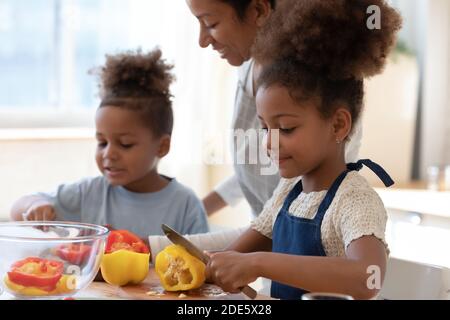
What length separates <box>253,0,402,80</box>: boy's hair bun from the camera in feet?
3.07

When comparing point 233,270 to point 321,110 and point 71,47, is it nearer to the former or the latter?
point 321,110

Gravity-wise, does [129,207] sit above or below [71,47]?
below

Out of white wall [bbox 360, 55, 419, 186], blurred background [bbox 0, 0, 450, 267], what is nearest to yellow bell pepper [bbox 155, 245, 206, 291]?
blurred background [bbox 0, 0, 450, 267]

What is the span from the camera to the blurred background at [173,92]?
7.22 ft

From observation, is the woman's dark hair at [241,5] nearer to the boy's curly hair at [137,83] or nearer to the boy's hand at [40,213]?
the boy's curly hair at [137,83]

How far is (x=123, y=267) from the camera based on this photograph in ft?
3.12

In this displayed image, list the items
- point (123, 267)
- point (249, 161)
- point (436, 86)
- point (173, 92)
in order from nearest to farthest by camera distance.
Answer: point (123, 267) → point (249, 161) → point (173, 92) → point (436, 86)

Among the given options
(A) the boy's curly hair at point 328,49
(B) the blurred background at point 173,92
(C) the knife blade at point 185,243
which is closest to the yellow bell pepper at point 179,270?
(C) the knife blade at point 185,243

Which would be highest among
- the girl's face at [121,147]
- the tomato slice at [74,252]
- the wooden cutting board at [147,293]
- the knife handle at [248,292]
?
the girl's face at [121,147]

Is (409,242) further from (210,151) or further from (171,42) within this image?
(171,42)

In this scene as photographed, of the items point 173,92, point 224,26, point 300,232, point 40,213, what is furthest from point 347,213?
point 173,92

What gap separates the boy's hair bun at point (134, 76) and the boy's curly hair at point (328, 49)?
1.62ft

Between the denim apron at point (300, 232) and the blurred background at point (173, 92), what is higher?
the blurred background at point (173, 92)

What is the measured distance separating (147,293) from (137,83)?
1.99ft
